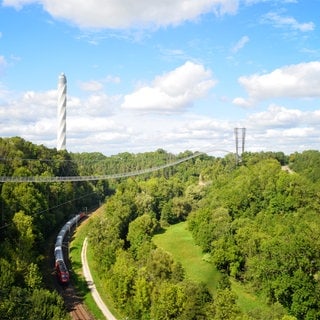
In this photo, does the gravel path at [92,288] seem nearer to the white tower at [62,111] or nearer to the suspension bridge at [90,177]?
the suspension bridge at [90,177]

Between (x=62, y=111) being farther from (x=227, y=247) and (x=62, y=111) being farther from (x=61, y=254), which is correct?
(x=227, y=247)

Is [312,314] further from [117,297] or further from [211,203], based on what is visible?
[211,203]

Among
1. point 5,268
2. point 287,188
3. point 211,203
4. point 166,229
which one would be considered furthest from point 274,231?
point 5,268

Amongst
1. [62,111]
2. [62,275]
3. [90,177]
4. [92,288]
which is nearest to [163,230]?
[90,177]

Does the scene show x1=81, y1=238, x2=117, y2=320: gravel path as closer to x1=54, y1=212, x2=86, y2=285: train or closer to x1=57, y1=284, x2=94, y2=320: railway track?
x1=57, y1=284, x2=94, y2=320: railway track

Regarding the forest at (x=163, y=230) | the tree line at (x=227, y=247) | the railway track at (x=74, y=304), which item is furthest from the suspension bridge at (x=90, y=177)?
the railway track at (x=74, y=304)
